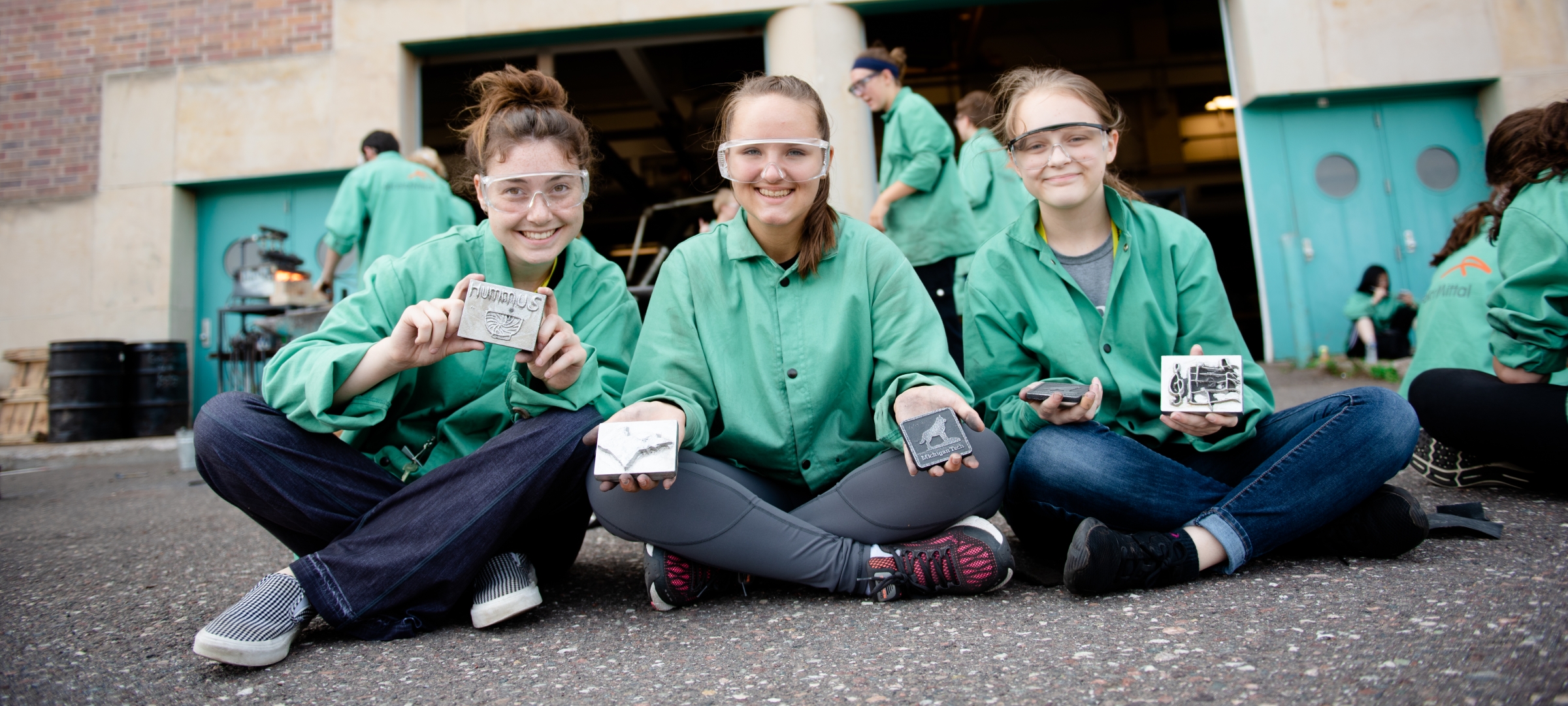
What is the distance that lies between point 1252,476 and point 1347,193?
6624 millimetres

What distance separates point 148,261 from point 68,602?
268 inches

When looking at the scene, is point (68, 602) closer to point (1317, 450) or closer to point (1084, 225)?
point (1084, 225)

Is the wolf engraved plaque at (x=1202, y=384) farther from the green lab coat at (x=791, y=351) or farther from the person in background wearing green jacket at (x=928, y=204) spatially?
the person in background wearing green jacket at (x=928, y=204)

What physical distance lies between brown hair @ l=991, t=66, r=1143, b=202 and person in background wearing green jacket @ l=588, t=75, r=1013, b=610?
0.56 meters

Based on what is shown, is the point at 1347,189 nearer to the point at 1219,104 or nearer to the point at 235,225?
the point at 1219,104

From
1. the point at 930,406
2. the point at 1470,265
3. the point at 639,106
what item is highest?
the point at 639,106

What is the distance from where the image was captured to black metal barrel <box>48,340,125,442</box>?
6.52 metres

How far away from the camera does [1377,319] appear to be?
680 cm

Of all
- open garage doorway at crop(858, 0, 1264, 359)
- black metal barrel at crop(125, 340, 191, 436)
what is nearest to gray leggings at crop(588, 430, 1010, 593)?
black metal barrel at crop(125, 340, 191, 436)

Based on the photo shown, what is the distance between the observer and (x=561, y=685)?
4.59 feet

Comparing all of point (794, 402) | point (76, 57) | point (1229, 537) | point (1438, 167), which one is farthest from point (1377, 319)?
point (76, 57)

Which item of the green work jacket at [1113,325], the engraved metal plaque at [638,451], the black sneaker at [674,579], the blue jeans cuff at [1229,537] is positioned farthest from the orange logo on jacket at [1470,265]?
the engraved metal plaque at [638,451]

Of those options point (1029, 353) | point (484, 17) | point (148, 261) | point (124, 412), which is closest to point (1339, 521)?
point (1029, 353)

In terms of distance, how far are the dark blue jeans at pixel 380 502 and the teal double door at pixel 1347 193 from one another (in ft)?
22.9
